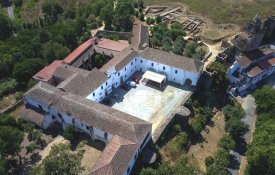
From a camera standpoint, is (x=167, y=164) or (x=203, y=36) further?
(x=203, y=36)

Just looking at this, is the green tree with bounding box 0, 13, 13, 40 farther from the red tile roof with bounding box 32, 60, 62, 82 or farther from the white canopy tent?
the white canopy tent

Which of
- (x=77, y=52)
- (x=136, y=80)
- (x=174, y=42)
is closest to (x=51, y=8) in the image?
(x=77, y=52)

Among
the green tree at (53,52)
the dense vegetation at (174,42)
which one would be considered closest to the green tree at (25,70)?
the green tree at (53,52)

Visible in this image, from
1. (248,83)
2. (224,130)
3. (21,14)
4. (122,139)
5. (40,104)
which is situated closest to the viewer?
(122,139)

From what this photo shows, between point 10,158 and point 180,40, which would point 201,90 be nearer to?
point 180,40

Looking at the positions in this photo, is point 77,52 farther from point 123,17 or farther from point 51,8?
point 51,8

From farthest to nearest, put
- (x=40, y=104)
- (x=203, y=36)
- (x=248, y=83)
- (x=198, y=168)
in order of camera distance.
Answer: (x=203, y=36) → (x=248, y=83) → (x=40, y=104) → (x=198, y=168)

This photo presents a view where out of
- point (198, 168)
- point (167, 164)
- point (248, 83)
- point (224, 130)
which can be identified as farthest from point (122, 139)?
point (248, 83)
